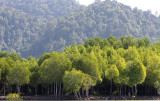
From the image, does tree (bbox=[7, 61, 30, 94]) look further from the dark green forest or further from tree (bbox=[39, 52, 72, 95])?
tree (bbox=[39, 52, 72, 95])

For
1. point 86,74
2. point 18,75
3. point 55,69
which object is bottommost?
point 86,74

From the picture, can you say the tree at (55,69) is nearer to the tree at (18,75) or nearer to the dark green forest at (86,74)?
the dark green forest at (86,74)

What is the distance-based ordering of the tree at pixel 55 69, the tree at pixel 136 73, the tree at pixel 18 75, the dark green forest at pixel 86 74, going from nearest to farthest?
1. the dark green forest at pixel 86 74
2. the tree at pixel 136 73
3. the tree at pixel 55 69
4. the tree at pixel 18 75

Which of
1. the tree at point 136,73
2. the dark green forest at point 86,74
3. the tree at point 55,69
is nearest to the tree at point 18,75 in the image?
the dark green forest at point 86,74

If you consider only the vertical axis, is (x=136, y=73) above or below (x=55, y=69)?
below

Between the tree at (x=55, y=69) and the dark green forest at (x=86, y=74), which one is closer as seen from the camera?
the dark green forest at (x=86, y=74)

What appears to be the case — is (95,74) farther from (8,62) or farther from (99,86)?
(8,62)

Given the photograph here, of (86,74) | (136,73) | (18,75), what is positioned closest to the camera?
(86,74)

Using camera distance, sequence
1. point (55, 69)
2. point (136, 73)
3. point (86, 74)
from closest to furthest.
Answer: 1. point (86, 74)
2. point (136, 73)
3. point (55, 69)

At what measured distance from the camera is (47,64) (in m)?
78.9

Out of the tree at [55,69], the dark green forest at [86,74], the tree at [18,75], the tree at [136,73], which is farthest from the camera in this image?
the tree at [18,75]

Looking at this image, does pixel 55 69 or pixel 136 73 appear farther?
pixel 55 69

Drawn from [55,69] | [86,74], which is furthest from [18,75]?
[86,74]

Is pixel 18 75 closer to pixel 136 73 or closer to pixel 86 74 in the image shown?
pixel 86 74
